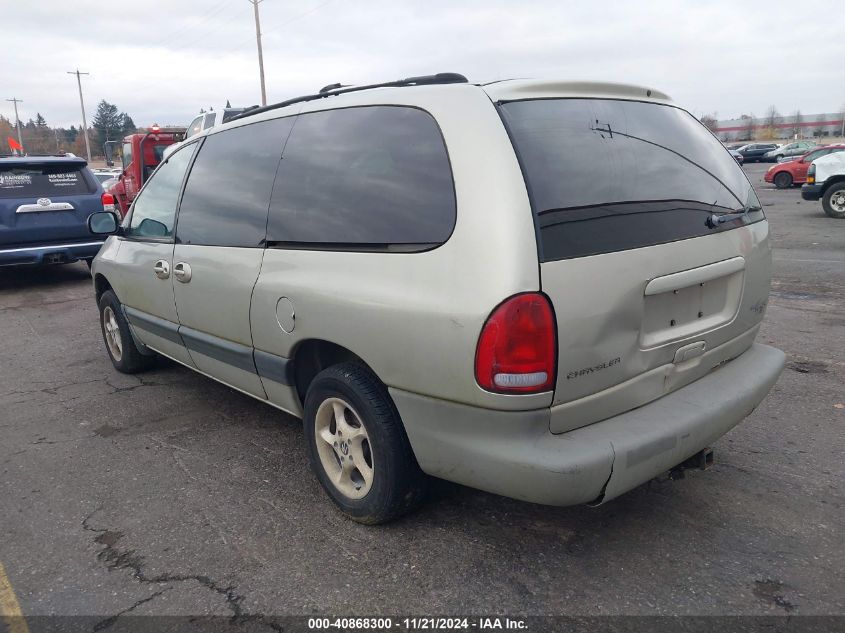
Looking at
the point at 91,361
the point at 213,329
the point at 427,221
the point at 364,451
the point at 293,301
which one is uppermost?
the point at 427,221

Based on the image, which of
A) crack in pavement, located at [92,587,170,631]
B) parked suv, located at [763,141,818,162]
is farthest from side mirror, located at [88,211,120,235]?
parked suv, located at [763,141,818,162]

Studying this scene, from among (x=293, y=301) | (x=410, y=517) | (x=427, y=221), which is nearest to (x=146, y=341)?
(x=293, y=301)

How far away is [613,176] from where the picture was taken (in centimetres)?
261

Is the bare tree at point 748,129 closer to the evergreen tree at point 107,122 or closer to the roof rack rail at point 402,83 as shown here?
the evergreen tree at point 107,122

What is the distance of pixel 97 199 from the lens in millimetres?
9578

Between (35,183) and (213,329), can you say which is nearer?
(213,329)

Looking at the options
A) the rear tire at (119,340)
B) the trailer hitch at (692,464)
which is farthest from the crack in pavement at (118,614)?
the rear tire at (119,340)

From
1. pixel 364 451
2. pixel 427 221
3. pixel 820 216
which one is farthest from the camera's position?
pixel 820 216

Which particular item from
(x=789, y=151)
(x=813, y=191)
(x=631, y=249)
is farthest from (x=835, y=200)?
(x=789, y=151)

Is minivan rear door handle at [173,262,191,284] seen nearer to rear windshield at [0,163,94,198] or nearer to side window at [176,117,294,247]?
side window at [176,117,294,247]

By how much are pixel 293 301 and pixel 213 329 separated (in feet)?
2.98

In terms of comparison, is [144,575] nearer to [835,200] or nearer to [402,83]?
[402,83]

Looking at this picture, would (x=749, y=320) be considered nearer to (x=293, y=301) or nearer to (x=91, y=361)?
(x=293, y=301)

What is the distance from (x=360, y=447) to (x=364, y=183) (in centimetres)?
114
